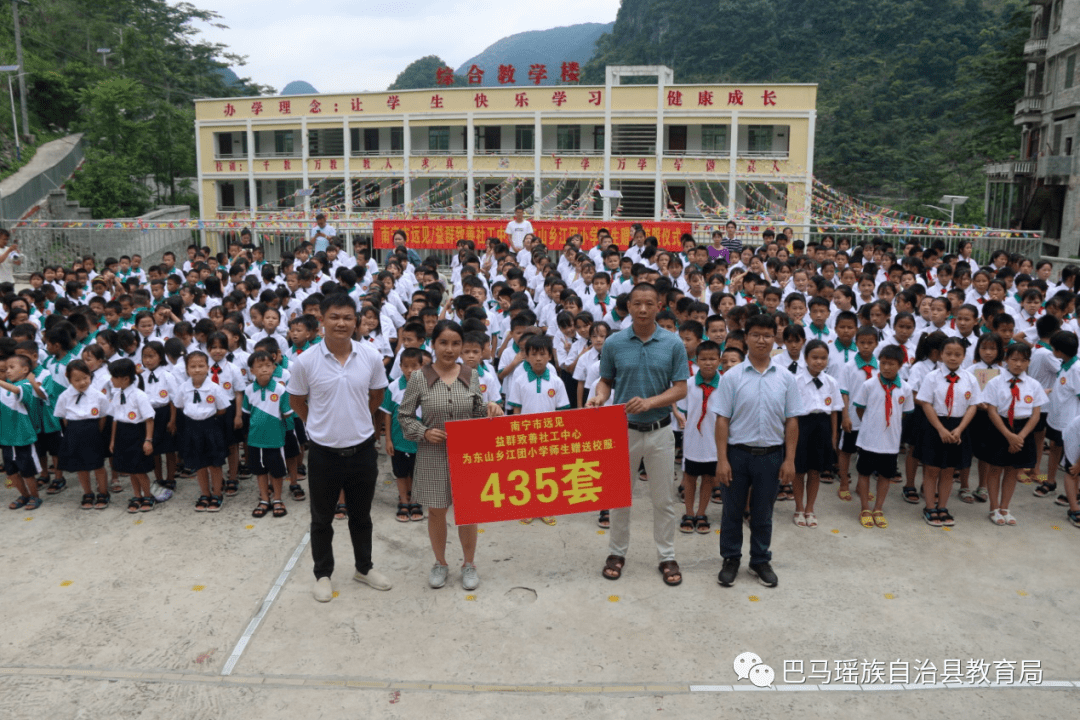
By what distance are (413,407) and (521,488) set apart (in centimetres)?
77

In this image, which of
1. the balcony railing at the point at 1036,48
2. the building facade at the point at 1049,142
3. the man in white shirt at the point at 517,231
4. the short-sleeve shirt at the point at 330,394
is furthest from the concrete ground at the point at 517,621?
the balcony railing at the point at 1036,48

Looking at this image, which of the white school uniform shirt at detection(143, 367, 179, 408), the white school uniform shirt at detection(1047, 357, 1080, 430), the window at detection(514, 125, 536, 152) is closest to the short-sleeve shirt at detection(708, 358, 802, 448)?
the white school uniform shirt at detection(1047, 357, 1080, 430)

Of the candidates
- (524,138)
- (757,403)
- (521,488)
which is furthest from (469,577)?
(524,138)

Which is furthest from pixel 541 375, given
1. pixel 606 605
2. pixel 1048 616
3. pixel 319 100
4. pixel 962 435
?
pixel 319 100

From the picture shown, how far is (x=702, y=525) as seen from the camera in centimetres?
536

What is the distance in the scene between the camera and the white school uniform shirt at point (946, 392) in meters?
5.48

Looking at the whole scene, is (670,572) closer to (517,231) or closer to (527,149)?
(517,231)

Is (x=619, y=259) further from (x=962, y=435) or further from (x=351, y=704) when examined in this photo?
(x=351, y=704)

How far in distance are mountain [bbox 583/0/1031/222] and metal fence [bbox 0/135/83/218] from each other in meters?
35.7

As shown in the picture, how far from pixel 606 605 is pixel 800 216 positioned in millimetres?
22626

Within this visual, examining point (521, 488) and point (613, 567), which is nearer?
point (521, 488)

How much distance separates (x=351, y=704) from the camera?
354 centimetres

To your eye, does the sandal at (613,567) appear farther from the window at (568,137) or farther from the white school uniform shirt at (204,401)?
the window at (568,137)

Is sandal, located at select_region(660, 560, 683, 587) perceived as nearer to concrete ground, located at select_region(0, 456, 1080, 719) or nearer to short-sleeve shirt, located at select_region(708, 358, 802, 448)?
concrete ground, located at select_region(0, 456, 1080, 719)
